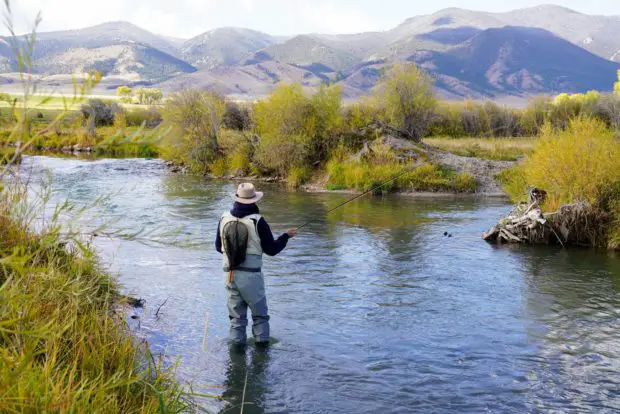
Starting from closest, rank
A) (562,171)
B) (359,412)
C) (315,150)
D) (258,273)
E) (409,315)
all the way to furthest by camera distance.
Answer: (359,412) < (258,273) < (409,315) < (562,171) < (315,150)

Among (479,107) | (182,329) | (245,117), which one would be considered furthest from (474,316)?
(479,107)

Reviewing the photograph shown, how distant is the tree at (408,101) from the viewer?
3005cm

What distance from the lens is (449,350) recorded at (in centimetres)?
773

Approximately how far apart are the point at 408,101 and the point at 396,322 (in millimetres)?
22676

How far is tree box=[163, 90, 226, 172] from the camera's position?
29.3 meters

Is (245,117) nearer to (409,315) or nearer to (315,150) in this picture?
(315,150)

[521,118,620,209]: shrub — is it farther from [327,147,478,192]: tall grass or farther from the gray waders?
the gray waders

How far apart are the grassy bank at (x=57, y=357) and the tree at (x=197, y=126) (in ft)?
73.6

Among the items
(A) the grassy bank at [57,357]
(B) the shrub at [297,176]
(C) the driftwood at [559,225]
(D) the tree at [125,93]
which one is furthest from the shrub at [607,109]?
(D) the tree at [125,93]

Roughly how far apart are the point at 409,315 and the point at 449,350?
139 centimetres

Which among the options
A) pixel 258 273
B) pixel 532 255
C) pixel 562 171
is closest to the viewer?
pixel 258 273

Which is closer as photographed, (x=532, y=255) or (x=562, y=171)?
(x=532, y=255)

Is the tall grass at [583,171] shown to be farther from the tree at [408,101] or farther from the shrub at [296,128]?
the tree at [408,101]

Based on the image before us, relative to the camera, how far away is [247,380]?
6.84 meters
